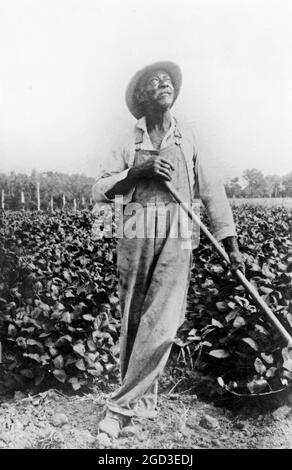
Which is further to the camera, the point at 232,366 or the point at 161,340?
the point at 232,366

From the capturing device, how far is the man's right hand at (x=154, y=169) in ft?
8.46

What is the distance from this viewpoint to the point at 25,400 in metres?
3.10

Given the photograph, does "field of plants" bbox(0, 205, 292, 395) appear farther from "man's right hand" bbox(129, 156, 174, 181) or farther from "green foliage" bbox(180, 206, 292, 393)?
"man's right hand" bbox(129, 156, 174, 181)

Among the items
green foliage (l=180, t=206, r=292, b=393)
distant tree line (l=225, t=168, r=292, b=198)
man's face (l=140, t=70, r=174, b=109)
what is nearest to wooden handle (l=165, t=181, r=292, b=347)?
green foliage (l=180, t=206, r=292, b=393)

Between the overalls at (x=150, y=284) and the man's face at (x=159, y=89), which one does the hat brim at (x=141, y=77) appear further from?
the overalls at (x=150, y=284)

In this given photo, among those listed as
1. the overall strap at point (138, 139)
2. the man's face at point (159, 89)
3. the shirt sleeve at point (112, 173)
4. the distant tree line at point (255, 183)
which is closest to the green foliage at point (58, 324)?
the shirt sleeve at point (112, 173)

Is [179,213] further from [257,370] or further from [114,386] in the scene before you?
[114,386]

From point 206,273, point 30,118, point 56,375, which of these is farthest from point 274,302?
point 30,118

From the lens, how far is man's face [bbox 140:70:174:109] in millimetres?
2625

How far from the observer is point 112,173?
9.06 ft

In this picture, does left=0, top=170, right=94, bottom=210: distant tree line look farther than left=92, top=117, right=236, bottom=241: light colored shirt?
Yes

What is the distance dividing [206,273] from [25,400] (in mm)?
1664

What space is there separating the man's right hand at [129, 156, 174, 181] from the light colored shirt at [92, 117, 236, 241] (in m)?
0.10
